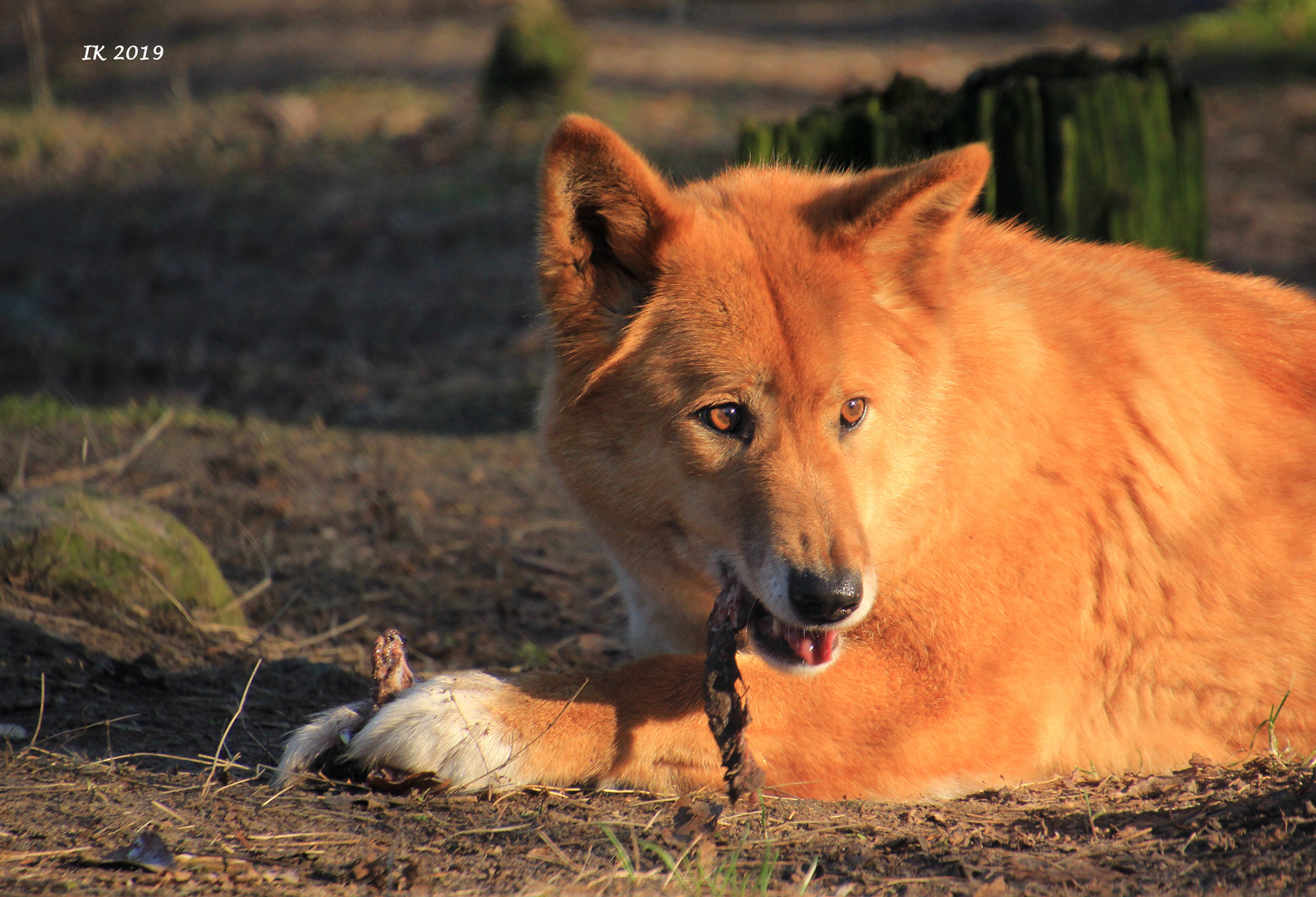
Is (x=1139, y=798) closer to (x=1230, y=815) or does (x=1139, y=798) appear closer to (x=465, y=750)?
(x=1230, y=815)

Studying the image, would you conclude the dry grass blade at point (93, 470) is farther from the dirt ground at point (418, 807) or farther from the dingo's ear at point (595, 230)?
the dingo's ear at point (595, 230)

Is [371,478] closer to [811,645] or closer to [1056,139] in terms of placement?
[811,645]

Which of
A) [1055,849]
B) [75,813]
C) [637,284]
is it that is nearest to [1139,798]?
[1055,849]

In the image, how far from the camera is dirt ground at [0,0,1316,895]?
2707 millimetres

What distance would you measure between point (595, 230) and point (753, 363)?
2.06 feet

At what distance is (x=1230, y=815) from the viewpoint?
2.89m

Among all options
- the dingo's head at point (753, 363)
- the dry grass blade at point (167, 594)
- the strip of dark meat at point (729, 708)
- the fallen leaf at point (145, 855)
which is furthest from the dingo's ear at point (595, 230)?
the dry grass blade at point (167, 594)

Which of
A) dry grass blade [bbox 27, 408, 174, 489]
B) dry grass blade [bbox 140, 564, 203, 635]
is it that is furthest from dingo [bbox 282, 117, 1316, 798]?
dry grass blade [bbox 27, 408, 174, 489]

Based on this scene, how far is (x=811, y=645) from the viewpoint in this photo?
298cm

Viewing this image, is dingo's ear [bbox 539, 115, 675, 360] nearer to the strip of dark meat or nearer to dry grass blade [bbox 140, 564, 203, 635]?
the strip of dark meat

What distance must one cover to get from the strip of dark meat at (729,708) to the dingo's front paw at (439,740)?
555mm

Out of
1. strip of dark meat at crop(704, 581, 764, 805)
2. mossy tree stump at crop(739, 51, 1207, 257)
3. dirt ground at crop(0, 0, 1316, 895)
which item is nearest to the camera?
dirt ground at crop(0, 0, 1316, 895)

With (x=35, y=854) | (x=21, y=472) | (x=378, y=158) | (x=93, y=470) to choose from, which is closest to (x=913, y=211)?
(x=35, y=854)

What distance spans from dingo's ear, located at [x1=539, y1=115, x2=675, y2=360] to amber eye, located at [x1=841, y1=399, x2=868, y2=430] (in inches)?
26.6
